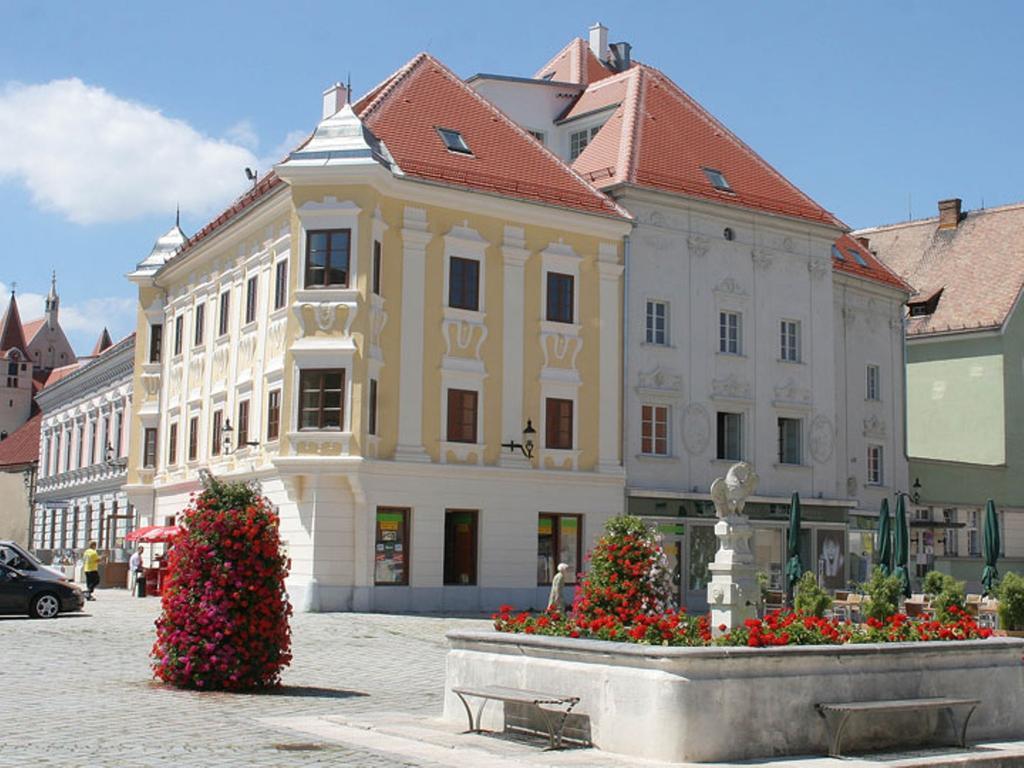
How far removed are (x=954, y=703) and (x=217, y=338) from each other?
3068 cm

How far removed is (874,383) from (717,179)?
941 cm

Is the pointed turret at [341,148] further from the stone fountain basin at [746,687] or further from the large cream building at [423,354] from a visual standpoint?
the stone fountain basin at [746,687]

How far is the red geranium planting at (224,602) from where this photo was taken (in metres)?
15.9

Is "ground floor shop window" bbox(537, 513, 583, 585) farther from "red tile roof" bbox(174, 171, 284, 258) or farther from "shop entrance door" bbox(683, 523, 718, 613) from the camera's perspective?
"red tile roof" bbox(174, 171, 284, 258)

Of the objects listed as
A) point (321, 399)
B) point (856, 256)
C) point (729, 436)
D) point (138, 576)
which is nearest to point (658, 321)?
point (729, 436)

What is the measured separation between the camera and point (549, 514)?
117 ft

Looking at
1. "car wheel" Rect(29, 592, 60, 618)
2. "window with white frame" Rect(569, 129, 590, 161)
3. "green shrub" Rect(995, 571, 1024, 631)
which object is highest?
"window with white frame" Rect(569, 129, 590, 161)

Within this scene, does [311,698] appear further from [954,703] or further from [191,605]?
[954,703]

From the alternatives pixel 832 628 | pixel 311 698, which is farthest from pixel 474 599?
pixel 832 628

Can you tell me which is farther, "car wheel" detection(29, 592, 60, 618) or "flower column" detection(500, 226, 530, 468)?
"flower column" detection(500, 226, 530, 468)

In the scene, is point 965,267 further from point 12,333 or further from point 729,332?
point 12,333

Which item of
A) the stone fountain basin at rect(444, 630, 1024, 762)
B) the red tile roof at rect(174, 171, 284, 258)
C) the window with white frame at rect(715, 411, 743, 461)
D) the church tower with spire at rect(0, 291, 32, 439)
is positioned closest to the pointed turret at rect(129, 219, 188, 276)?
the red tile roof at rect(174, 171, 284, 258)

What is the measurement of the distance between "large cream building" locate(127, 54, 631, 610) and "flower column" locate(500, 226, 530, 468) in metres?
0.05

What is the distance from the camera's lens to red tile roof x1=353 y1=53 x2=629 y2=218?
115ft
